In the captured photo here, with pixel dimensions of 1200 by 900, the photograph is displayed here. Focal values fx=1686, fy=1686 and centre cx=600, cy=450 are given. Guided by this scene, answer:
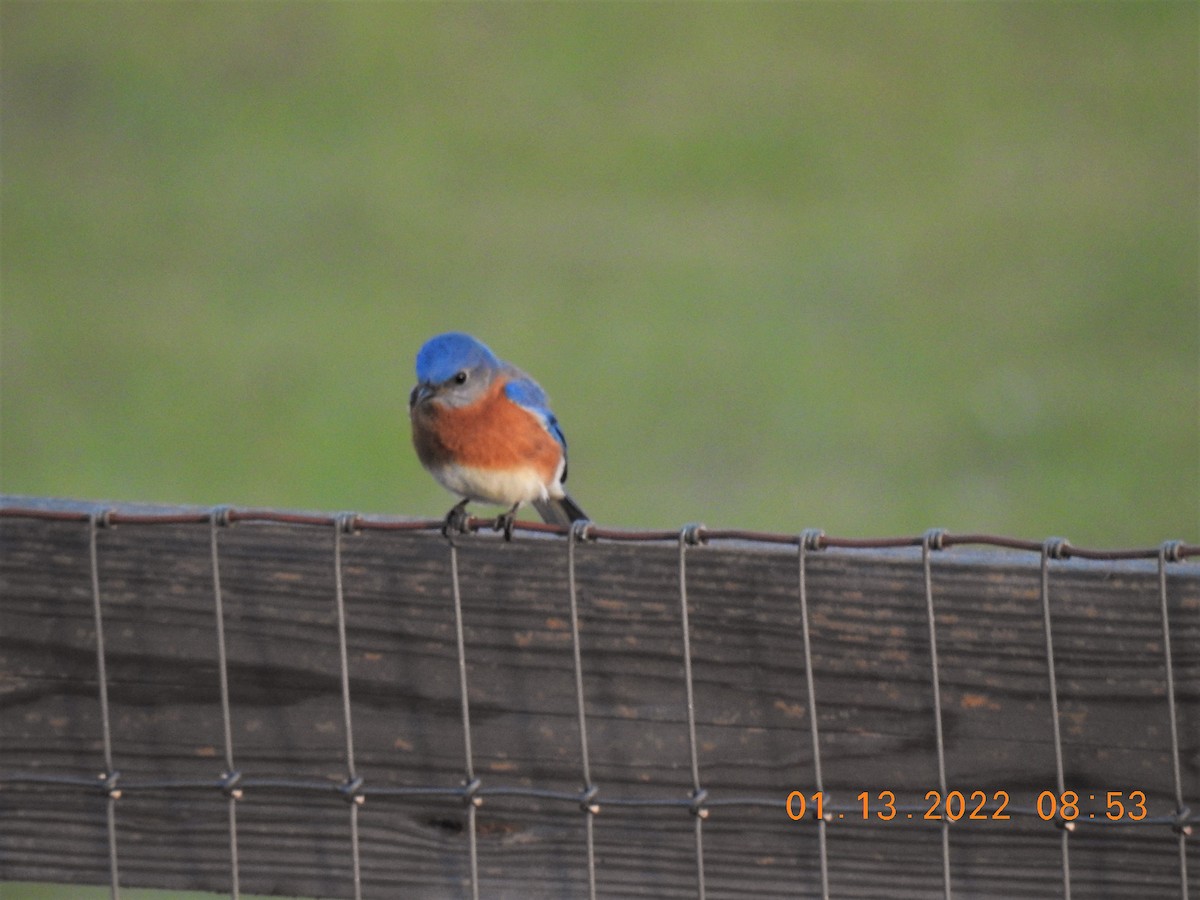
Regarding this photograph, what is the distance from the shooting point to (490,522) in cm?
279

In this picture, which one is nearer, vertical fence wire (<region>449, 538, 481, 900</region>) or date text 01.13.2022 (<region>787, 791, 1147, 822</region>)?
date text 01.13.2022 (<region>787, 791, 1147, 822</region>)

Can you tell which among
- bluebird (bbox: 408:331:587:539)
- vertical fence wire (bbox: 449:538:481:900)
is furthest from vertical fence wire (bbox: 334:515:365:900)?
bluebird (bbox: 408:331:587:539)

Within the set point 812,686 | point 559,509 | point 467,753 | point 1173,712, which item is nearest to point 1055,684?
point 1173,712

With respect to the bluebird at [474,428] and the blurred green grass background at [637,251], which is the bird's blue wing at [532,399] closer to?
the bluebird at [474,428]

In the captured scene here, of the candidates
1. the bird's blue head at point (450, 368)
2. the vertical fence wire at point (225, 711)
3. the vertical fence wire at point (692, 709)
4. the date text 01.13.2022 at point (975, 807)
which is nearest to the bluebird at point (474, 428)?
the bird's blue head at point (450, 368)

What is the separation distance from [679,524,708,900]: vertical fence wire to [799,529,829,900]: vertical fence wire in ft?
0.46

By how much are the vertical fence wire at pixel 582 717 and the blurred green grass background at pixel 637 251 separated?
4.16 m

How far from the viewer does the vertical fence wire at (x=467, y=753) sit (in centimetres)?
221

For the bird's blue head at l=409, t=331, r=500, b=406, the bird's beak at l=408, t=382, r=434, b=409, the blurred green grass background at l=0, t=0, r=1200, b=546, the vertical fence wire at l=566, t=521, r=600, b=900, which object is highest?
the blurred green grass background at l=0, t=0, r=1200, b=546

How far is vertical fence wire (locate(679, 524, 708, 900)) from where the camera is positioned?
215 cm

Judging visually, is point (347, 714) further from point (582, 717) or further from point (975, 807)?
point (975, 807)

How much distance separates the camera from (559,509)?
14.7ft

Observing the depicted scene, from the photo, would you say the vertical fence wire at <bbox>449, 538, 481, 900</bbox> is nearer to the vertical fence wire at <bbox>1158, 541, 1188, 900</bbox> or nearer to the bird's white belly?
the vertical fence wire at <bbox>1158, 541, 1188, 900</bbox>

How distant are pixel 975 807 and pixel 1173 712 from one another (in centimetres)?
27
